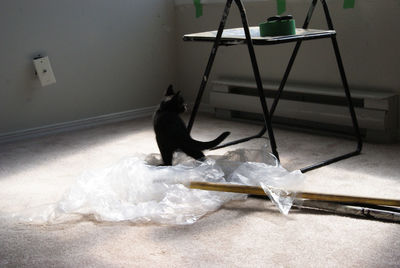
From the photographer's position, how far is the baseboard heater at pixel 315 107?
105 inches

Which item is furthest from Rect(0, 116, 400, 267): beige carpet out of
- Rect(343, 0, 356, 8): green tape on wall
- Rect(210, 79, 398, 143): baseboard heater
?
Rect(343, 0, 356, 8): green tape on wall

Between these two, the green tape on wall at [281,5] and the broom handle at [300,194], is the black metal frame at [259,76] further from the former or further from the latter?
the green tape on wall at [281,5]

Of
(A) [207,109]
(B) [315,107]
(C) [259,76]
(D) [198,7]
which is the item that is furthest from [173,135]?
(D) [198,7]

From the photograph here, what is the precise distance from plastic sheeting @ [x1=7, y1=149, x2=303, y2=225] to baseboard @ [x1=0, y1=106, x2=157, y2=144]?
48.9 inches

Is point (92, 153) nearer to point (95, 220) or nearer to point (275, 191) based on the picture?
point (95, 220)

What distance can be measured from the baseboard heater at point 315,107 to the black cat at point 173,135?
3.12 feet

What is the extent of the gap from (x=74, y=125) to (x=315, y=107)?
1566 mm

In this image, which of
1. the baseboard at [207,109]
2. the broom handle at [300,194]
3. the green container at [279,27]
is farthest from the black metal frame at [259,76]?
the baseboard at [207,109]

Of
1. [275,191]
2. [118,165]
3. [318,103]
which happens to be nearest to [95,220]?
[118,165]

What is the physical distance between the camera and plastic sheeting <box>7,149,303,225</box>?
1845mm

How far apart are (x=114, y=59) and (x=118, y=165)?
1583 millimetres

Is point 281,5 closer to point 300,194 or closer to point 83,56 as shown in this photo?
point 83,56

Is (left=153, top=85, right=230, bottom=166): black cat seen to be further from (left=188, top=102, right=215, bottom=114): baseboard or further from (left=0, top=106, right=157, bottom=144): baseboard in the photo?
(left=188, top=102, right=215, bottom=114): baseboard

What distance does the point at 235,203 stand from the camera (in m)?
1.95
